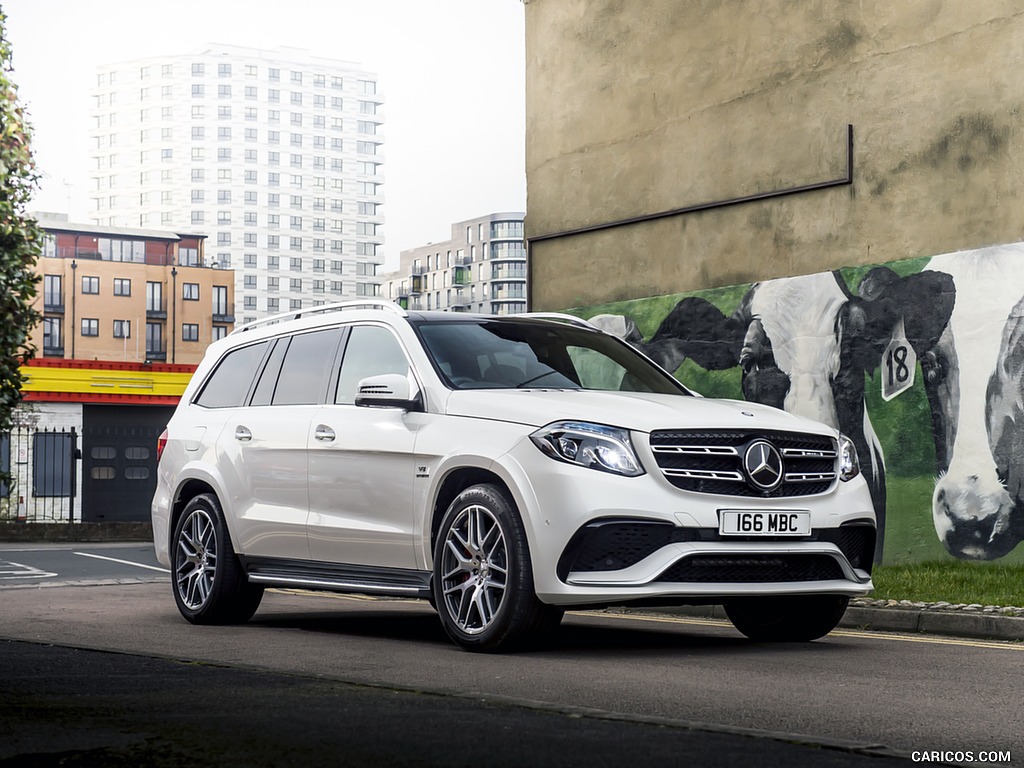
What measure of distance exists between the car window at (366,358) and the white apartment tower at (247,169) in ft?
506

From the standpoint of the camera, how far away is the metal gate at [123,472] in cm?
5569

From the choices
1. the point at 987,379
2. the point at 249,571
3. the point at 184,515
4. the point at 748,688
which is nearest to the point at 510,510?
the point at 748,688

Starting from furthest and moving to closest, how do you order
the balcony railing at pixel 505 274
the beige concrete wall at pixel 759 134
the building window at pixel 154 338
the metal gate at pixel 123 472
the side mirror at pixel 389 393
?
the balcony railing at pixel 505 274
the building window at pixel 154 338
the metal gate at pixel 123 472
the beige concrete wall at pixel 759 134
the side mirror at pixel 389 393

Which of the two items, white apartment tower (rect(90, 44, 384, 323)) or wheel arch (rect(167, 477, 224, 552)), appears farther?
white apartment tower (rect(90, 44, 384, 323))

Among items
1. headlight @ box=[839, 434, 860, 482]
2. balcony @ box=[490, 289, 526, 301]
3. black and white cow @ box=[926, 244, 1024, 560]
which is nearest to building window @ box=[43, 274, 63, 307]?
balcony @ box=[490, 289, 526, 301]

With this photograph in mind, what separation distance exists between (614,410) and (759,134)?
31.4 ft

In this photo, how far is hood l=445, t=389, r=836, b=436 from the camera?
7332mm

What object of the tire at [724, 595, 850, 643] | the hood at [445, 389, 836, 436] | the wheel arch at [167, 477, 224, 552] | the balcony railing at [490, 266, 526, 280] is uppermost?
the balcony railing at [490, 266, 526, 280]

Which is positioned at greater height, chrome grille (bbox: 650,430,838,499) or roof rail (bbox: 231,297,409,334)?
roof rail (bbox: 231,297,409,334)

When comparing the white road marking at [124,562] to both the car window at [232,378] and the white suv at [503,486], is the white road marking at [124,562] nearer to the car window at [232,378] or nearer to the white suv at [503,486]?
the car window at [232,378]

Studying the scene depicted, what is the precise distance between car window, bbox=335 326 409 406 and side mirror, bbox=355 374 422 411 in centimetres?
35

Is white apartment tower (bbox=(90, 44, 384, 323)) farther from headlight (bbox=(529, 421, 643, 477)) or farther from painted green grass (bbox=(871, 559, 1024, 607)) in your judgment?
headlight (bbox=(529, 421, 643, 477))

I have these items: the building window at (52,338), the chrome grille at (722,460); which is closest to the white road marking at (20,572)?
the chrome grille at (722,460)

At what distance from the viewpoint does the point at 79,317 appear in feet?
360
